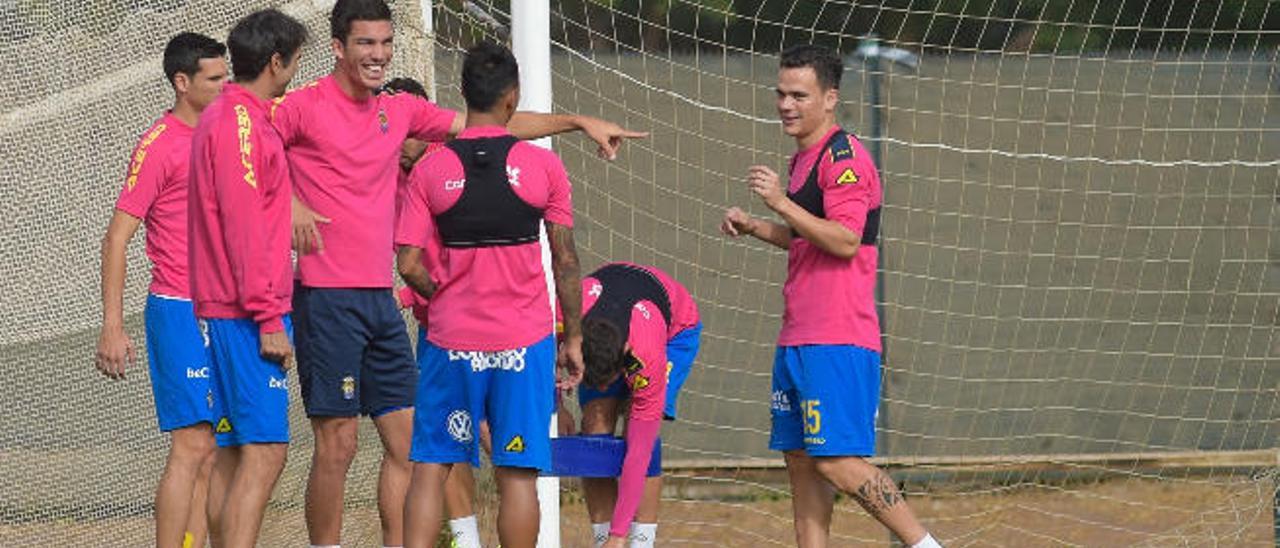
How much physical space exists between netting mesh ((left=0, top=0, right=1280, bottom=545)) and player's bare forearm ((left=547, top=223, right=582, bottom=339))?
2740 millimetres

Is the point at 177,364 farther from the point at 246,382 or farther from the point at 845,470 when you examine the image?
the point at 845,470

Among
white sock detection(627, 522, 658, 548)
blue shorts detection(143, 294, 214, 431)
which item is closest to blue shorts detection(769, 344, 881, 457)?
white sock detection(627, 522, 658, 548)

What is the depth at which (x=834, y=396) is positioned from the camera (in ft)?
25.3

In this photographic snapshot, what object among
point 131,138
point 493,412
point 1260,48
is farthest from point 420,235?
point 1260,48

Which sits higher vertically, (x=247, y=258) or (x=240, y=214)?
(x=240, y=214)

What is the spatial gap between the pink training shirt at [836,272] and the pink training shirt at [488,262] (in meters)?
0.82

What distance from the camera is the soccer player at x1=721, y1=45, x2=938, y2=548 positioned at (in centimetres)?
764

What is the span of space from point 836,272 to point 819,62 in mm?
660

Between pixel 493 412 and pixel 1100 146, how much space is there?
15.5 feet

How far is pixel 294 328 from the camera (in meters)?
7.97

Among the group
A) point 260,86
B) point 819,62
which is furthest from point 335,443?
point 819,62

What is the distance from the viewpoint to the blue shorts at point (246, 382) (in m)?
7.54

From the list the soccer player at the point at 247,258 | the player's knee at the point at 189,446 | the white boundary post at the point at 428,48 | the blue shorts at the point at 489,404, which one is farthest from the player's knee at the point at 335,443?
the white boundary post at the point at 428,48

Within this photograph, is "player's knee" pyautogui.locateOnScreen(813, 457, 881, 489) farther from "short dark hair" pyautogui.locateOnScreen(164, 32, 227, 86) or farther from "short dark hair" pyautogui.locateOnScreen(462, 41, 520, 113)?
"short dark hair" pyautogui.locateOnScreen(164, 32, 227, 86)
